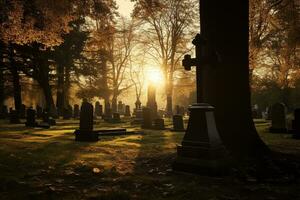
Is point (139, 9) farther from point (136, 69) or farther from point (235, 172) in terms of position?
point (136, 69)

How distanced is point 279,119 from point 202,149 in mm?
10022

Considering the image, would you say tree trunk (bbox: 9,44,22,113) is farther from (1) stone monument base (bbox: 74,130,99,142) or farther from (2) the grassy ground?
(2) the grassy ground

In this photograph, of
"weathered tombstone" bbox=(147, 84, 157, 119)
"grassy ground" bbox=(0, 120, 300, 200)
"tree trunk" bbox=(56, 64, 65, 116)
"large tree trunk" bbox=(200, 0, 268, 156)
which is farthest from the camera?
"tree trunk" bbox=(56, 64, 65, 116)

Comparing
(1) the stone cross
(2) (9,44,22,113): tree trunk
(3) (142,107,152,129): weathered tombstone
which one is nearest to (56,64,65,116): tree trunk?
(2) (9,44,22,113): tree trunk

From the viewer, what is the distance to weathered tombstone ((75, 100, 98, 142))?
1127cm

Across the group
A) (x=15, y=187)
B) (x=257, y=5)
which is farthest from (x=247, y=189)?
(x=257, y=5)

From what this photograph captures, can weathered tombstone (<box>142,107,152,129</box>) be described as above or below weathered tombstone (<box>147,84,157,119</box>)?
below

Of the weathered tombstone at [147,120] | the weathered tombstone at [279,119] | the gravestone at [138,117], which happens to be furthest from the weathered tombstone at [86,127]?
the gravestone at [138,117]

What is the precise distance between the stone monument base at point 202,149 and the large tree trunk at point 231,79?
0.76m

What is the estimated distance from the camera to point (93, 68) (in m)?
34.9

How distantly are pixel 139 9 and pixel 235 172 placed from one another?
9.30 m

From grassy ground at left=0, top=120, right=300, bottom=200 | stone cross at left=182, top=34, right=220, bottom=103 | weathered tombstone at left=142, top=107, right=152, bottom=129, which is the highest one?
stone cross at left=182, top=34, right=220, bottom=103

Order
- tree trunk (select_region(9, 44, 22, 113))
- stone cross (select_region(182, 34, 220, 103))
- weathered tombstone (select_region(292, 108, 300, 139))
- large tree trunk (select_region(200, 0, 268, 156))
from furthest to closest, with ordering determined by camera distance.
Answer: tree trunk (select_region(9, 44, 22, 113))
weathered tombstone (select_region(292, 108, 300, 139))
large tree trunk (select_region(200, 0, 268, 156))
stone cross (select_region(182, 34, 220, 103))

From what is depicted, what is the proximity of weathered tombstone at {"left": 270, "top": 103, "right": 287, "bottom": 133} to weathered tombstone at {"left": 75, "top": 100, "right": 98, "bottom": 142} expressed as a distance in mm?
8538
